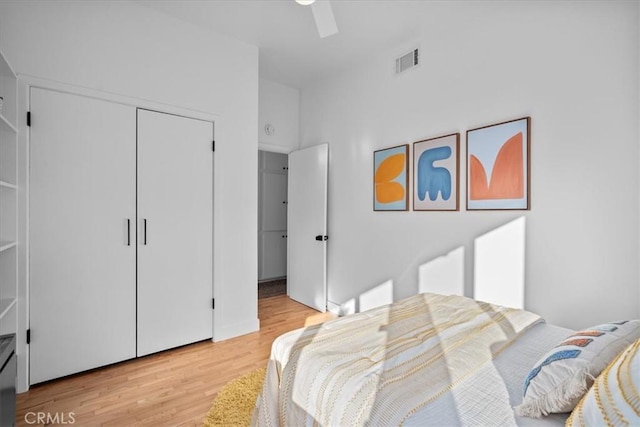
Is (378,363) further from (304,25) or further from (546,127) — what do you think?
(304,25)

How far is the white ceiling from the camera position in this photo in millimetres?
2518

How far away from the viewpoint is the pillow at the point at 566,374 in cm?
91

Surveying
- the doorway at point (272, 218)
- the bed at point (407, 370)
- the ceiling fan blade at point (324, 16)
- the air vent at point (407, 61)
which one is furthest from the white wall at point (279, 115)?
the bed at point (407, 370)

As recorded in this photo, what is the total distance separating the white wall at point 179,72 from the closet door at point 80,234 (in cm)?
25

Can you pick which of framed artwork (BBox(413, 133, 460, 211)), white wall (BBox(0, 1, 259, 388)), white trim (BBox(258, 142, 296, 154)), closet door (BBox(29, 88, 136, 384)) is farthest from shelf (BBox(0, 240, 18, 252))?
framed artwork (BBox(413, 133, 460, 211))

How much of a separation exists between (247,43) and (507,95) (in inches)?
93.8

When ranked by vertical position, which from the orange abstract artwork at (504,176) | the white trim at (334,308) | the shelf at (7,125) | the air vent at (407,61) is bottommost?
the white trim at (334,308)

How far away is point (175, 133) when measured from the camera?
2695mm

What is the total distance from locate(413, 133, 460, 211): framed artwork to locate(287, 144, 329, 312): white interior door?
1.20 meters

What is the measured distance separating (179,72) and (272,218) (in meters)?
3.19

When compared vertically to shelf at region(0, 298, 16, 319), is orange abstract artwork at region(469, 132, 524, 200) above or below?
above

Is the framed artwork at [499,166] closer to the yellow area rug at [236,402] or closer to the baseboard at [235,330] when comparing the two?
the yellow area rug at [236,402]

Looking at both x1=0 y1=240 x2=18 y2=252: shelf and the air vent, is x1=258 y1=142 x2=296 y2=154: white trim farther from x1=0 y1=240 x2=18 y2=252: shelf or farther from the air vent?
x1=0 y1=240 x2=18 y2=252: shelf

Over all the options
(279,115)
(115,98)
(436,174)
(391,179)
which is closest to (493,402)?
(436,174)
